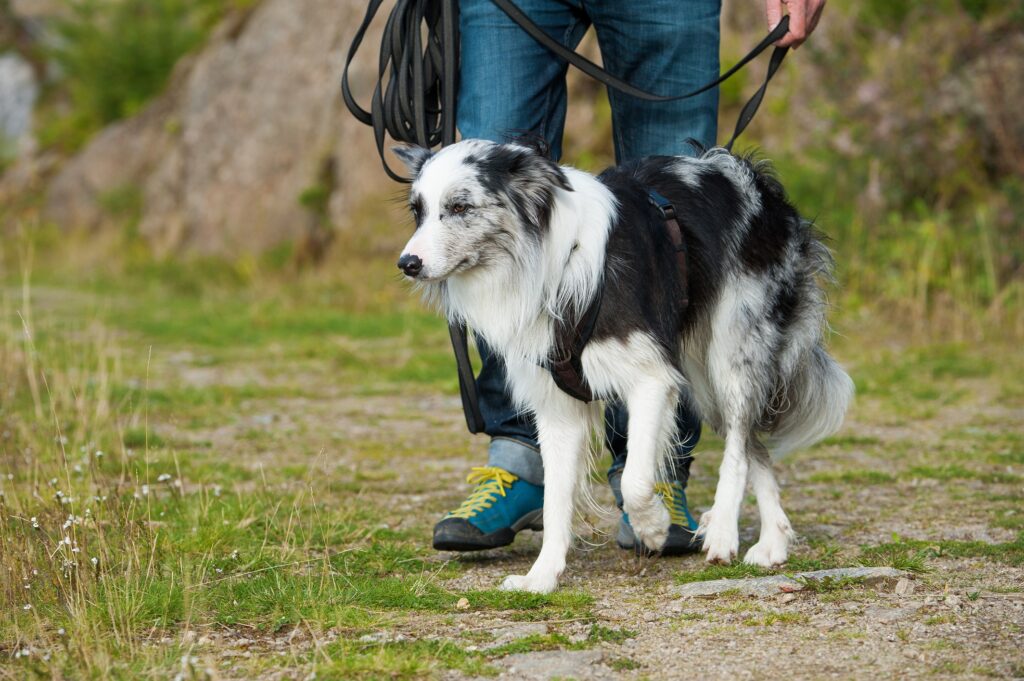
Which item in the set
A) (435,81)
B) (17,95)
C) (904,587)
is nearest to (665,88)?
(435,81)

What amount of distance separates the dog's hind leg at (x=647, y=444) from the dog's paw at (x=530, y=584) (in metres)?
0.33

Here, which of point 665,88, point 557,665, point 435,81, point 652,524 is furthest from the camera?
point 435,81

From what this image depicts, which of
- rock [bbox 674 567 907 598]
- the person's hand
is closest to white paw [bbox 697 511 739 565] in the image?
rock [bbox 674 567 907 598]

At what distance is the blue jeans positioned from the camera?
3938 mm

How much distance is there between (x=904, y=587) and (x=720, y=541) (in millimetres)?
617

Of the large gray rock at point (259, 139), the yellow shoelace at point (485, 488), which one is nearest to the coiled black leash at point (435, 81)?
the yellow shoelace at point (485, 488)

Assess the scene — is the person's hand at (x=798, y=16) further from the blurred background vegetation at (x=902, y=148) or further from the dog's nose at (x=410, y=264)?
the blurred background vegetation at (x=902, y=148)

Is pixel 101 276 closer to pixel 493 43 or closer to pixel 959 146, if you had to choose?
pixel 959 146

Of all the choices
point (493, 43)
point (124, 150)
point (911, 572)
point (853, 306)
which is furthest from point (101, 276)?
point (911, 572)

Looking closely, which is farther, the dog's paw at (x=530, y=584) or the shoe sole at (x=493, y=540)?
the shoe sole at (x=493, y=540)


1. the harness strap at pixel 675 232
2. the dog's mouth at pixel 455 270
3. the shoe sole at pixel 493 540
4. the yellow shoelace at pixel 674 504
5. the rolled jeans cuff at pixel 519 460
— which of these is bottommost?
Answer: the shoe sole at pixel 493 540

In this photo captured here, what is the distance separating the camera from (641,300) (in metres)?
3.56

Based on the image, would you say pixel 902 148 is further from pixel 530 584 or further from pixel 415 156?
pixel 530 584

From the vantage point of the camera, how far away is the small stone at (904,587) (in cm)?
327
